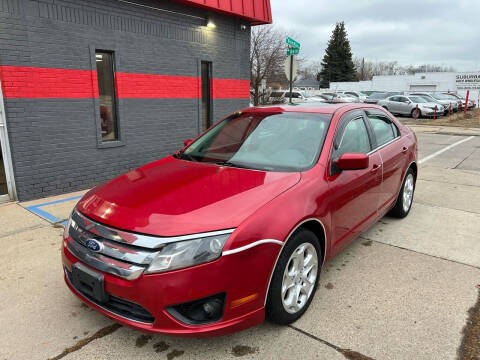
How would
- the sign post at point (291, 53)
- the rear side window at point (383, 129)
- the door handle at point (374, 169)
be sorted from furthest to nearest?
the sign post at point (291, 53) → the rear side window at point (383, 129) → the door handle at point (374, 169)

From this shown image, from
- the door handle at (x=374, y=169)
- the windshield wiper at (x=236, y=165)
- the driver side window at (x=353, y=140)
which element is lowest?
the door handle at (x=374, y=169)

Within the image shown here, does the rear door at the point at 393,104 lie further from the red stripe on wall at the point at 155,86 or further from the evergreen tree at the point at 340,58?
the evergreen tree at the point at 340,58

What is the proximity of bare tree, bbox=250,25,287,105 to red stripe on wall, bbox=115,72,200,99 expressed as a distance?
10.3 m

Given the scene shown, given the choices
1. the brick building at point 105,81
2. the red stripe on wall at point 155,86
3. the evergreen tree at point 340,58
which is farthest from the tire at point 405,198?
the evergreen tree at point 340,58

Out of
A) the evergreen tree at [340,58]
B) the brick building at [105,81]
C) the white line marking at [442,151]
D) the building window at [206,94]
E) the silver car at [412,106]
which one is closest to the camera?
the brick building at [105,81]

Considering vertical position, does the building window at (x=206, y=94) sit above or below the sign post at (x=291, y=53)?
below

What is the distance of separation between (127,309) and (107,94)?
541 centimetres

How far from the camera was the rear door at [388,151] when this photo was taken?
418 centimetres

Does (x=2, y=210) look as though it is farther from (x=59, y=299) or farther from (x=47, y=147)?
(x=59, y=299)

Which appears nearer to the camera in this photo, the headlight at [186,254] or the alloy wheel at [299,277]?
the headlight at [186,254]

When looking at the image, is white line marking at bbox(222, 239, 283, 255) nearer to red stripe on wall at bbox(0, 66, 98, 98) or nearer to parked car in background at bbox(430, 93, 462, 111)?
red stripe on wall at bbox(0, 66, 98, 98)

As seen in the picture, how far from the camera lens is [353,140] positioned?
374 cm

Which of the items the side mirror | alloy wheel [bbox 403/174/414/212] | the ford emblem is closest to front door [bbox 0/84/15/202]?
the ford emblem

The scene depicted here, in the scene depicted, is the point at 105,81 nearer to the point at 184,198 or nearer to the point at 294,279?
the point at 184,198
